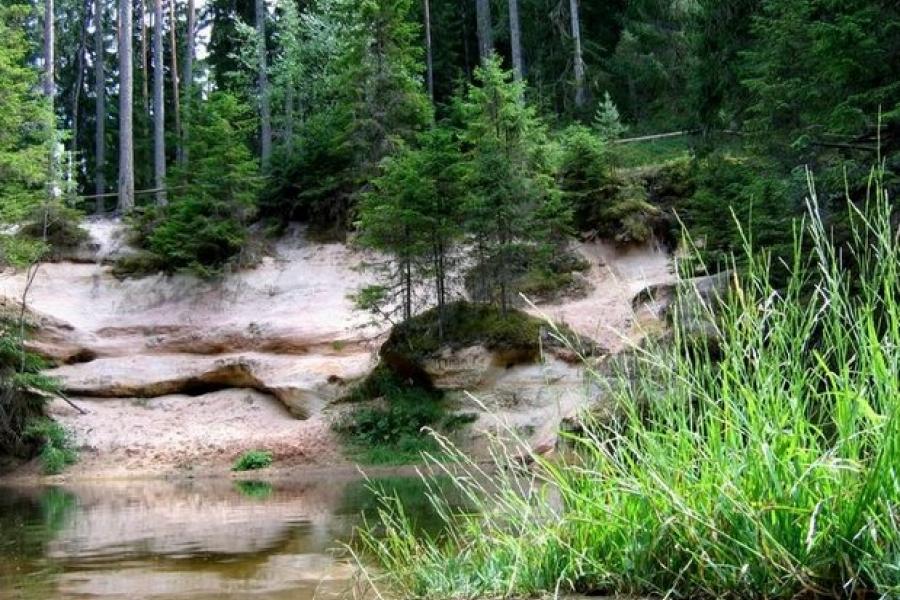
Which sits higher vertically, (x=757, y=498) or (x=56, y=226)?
(x=56, y=226)

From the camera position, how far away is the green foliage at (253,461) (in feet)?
57.6

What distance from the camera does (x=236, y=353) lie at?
21562 millimetres

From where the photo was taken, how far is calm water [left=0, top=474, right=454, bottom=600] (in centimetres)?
684

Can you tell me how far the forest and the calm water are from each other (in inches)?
30.5

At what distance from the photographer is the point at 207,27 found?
148 ft

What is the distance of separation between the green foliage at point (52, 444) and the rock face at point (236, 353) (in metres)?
0.32

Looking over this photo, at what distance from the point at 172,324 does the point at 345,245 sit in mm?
5206

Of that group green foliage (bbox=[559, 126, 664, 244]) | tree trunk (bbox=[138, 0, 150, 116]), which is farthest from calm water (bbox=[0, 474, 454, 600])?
tree trunk (bbox=[138, 0, 150, 116])

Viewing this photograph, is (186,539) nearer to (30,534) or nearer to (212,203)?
(30,534)

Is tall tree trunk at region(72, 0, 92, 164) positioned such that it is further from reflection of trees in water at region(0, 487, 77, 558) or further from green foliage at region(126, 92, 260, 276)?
reflection of trees in water at region(0, 487, 77, 558)

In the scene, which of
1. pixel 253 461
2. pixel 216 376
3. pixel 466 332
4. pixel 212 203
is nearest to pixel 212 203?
pixel 212 203

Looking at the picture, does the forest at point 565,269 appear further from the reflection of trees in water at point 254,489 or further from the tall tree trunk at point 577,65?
the reflection of trees in water at point 254,489

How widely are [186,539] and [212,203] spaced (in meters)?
14.7

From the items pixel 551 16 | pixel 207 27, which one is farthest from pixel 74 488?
pixel 207 27
